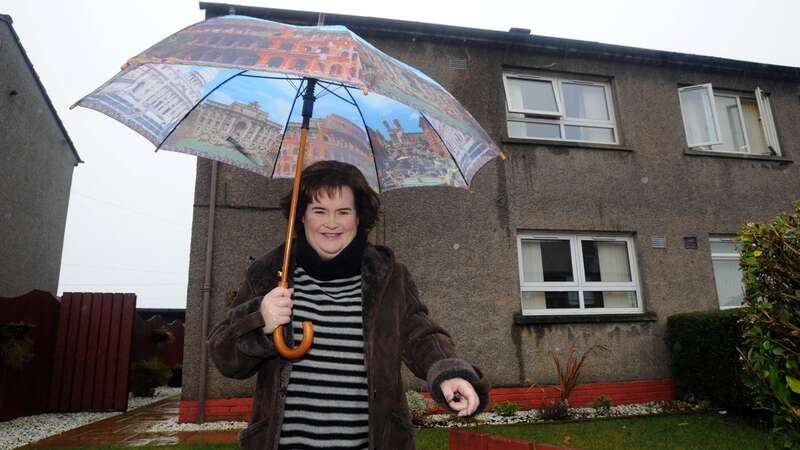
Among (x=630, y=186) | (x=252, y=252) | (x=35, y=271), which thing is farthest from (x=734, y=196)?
(x=35, y=271)

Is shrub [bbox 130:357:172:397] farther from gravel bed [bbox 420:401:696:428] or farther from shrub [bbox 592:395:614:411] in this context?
shrub [bbox 592:395:614:411]

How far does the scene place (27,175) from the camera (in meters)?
11.9

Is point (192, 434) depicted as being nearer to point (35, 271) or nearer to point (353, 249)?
point (353, 249)

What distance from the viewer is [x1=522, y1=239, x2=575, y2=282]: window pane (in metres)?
7.47

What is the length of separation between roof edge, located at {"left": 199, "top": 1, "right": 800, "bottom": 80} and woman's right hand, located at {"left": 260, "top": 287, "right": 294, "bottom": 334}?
6410 millimetres

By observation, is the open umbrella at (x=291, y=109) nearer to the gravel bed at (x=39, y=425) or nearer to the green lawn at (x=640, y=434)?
the green lawn at (x=640, y=434)

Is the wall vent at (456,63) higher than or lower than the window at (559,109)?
higher

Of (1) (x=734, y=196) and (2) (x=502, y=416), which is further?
(1) (x=734, y=196)

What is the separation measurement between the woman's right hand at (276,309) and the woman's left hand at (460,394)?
0.63 meters

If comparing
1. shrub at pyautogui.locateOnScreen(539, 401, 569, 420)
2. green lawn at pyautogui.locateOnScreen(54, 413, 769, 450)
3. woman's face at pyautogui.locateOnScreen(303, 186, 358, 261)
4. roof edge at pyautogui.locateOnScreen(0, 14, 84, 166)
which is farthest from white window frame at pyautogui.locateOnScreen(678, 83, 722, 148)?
roof edge at pyautogui.locateOnScreen(0, 14, 84, 166)

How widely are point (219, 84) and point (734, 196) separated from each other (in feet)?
29.6

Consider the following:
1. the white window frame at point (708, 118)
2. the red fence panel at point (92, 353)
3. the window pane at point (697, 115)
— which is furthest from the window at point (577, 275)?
the red fence panel at point (92, 353)

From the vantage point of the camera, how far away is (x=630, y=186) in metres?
7.97

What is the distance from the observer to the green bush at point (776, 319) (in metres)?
2.60
